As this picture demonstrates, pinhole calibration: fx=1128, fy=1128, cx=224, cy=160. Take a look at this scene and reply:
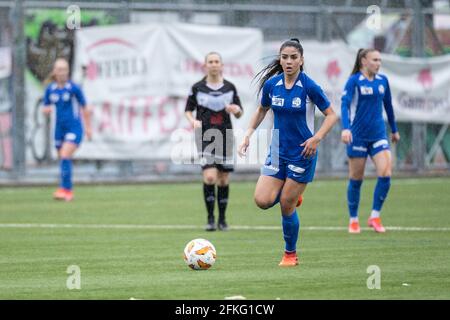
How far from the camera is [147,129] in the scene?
26.5m

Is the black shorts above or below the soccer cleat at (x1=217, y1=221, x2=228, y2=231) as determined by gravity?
above

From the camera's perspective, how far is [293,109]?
12039 mm

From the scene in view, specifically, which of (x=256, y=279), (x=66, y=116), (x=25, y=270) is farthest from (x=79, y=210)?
(x=256, y=279)

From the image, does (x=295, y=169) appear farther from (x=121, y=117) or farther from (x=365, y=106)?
(x=121, y=117)

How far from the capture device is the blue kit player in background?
16094 millimetres

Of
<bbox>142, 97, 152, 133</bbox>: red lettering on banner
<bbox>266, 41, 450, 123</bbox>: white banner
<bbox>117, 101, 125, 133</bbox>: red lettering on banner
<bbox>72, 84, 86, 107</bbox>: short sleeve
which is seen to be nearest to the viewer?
<bbox>72, 84, 86, 107</bbox>: short sleeve

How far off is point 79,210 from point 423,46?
42.5 ft

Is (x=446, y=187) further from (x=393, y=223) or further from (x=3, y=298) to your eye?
(x=3, y=298)

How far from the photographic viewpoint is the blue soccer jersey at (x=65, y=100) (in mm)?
22156

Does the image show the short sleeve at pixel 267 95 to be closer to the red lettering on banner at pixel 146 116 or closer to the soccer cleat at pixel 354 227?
the soccer cleat at pixel 354 227

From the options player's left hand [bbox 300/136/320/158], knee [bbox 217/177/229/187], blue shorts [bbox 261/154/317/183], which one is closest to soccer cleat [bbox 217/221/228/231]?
knee [bbox 217/177/229/187]

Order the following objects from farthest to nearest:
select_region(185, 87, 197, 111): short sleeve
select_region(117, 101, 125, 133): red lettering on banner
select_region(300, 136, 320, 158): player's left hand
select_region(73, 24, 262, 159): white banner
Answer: select_region(117, 101, 125, 133): red lettering on banner < select_region(73, 24, 262, 159): white banner < select_region(185, 87, 197, 111): short sleeve < select_region(300, 136, 320, 158): player's left hand

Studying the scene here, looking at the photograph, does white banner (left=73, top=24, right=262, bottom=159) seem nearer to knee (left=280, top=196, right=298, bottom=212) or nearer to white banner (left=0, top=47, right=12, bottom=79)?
white banner (left=0, top=47, right=12, bottom=79)

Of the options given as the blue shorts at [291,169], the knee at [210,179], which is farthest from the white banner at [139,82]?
the blue shorts at [291,169]
